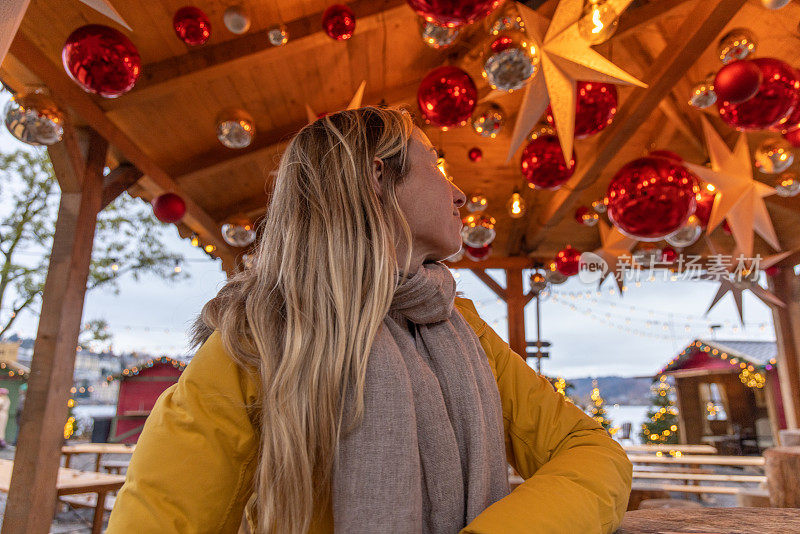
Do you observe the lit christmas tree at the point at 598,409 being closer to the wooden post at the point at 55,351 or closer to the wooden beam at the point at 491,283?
the wooden beam at the point at 491,283

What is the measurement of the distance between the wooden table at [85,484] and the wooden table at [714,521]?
3.38 meters

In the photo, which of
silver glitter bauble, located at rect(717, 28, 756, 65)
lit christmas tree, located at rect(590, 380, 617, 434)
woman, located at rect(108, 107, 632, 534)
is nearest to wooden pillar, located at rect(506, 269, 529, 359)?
lit christmas tree, located at rect(590, 380, 617, 434)

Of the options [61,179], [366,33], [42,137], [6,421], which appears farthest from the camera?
[6,421]

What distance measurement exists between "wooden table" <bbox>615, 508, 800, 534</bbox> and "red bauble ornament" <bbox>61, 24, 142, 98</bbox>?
2.11 metres

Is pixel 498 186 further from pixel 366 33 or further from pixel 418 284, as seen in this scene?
pixel 418 284

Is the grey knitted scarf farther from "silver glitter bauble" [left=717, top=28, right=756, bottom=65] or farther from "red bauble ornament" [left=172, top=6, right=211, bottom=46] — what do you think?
"silver glitter bauble" [left=717, top=28, right=756, bottom=65]

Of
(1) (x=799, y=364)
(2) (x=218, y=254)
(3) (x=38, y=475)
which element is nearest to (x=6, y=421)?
(2) (x=218, y=254)

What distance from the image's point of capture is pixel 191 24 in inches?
95.0

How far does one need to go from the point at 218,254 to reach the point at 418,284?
16.2ft

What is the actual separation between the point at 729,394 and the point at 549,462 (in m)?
11.8

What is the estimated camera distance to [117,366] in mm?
10242

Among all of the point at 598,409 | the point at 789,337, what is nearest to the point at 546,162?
the point at 789,337

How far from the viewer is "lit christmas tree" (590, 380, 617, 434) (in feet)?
28.1

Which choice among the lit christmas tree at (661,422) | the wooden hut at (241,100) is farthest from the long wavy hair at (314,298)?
A: the lit christmas tree at (661,422)
